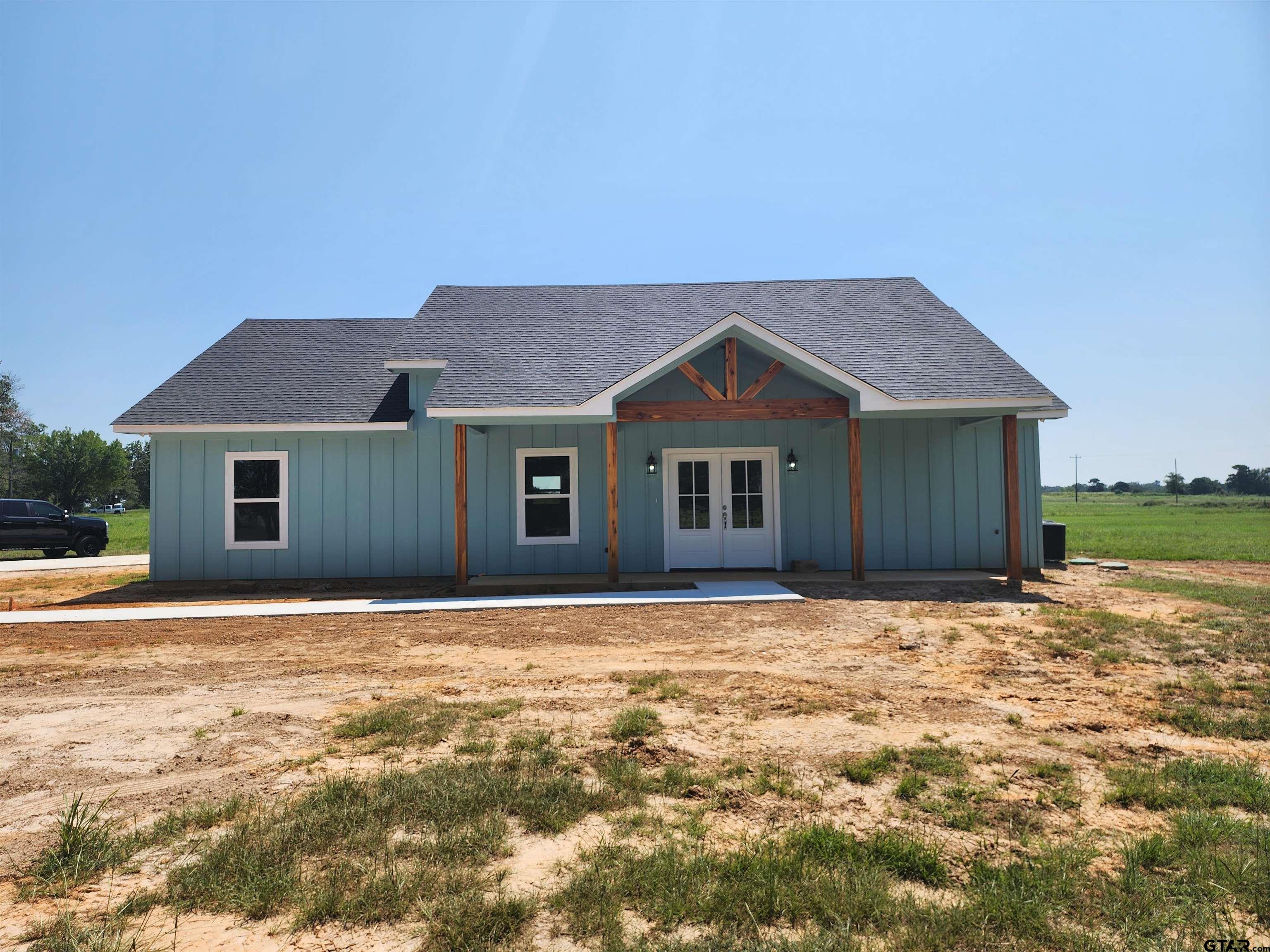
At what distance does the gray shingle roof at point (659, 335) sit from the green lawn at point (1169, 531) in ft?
21.5

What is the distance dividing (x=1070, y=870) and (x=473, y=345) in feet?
39.6

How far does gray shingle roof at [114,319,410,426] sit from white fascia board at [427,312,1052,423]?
2644 mm

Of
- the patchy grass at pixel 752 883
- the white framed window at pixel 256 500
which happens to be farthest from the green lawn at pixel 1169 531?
the white framed window at pixel 256 500

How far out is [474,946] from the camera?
236cm

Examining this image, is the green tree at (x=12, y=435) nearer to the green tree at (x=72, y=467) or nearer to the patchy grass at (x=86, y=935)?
the green tree at (x=72, y=467)

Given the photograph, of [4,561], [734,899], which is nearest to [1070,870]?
[734,899]

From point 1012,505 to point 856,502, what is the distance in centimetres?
237

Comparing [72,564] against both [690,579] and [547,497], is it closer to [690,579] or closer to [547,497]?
[547,497]

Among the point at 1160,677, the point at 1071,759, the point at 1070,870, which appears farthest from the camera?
the point at 1160,677

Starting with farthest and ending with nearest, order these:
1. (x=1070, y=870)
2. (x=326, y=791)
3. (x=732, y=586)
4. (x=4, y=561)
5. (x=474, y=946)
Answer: (x=4, y=561) < (x=732, y=586) < (x=326, y=791) < (x=1070, y=870) < (x=474, y=946)

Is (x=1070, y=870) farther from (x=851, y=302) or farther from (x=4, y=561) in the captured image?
(x=4, y=561)

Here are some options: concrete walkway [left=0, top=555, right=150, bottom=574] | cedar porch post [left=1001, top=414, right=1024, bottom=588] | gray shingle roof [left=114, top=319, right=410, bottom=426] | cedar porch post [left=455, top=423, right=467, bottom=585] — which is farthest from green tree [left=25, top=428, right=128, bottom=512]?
cedar porch post [left=1001, top=414, right=1024, bottom=588]

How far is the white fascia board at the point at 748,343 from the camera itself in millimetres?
10758

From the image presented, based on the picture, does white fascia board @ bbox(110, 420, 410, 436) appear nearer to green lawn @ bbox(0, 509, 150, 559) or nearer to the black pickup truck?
green lawn @ bbox(0, 509, 150, 559)
